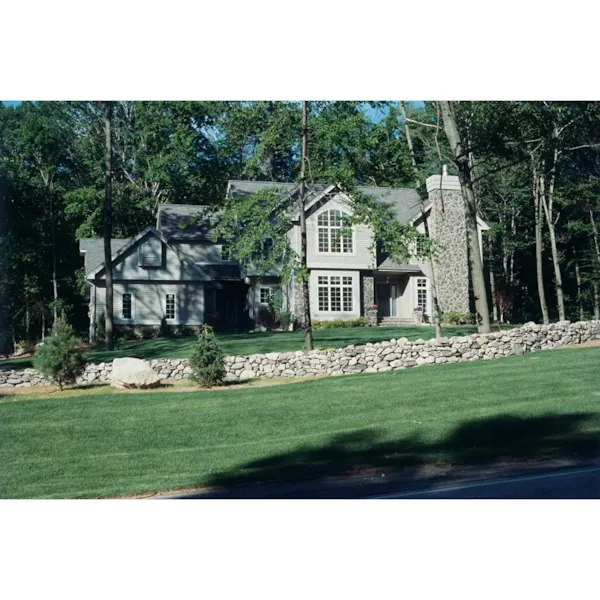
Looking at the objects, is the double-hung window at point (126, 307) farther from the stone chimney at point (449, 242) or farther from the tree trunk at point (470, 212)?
the tree trunk at point (470, 212)

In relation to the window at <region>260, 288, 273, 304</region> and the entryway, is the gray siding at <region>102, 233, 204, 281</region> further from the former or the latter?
the entryway

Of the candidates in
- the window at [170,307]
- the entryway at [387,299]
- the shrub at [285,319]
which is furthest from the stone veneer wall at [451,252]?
the window at [170,307]

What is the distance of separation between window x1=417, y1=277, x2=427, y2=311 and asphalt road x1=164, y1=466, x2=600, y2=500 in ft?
8.21

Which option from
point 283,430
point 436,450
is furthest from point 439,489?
point 283,430

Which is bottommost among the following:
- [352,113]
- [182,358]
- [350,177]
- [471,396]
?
[471,396]

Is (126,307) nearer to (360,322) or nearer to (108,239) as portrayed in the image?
(108,239)

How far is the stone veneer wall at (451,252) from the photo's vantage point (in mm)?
7867

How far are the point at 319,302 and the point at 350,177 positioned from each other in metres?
1.46

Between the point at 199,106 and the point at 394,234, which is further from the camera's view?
the point at 394,234

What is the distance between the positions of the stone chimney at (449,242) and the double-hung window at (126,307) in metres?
3.48

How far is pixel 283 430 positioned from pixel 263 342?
1363 mm
